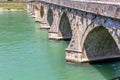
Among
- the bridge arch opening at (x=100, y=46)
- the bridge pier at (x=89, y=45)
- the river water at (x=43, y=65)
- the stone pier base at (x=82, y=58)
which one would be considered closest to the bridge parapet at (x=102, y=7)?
the bridge pier at (x=89, y=45)

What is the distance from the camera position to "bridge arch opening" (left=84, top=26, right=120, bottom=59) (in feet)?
78.9

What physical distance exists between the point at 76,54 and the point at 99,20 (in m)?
6.02

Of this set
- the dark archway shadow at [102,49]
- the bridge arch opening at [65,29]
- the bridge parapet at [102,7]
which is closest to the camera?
the bridge parapet at [102,7]

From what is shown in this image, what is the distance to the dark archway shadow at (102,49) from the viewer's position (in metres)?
23.5

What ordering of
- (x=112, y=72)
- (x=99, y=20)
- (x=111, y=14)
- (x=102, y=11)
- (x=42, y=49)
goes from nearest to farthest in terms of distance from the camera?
(x=111, y=14) < (x=102, y=11) < (x=99, y=20) < (x=112, y=72) < (x=42, y=49)

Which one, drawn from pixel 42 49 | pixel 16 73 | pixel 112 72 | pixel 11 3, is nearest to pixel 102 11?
pixel 112 72

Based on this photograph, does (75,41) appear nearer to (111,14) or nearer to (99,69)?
(99,69)

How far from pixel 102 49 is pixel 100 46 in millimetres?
302

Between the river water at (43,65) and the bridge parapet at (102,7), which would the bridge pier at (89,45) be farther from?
the bridge parapet at (102,7)

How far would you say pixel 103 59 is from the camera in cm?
2475

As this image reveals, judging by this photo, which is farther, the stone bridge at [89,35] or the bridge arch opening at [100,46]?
the bridge arch opening at [100,46]

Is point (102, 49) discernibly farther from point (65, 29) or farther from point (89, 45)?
point (65, 29)

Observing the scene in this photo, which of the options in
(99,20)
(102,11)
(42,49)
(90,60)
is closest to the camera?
(102,11)

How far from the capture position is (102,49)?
24781 millimetres
